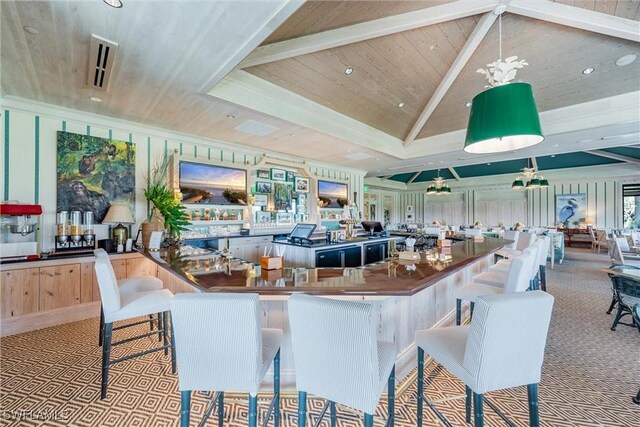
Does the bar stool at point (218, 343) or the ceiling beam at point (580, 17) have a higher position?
the ceiling beam at point (580, 17)

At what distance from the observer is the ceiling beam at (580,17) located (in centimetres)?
313

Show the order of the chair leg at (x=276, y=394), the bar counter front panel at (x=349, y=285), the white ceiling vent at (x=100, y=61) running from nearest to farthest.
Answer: the chair leg at (x=276, y=394) < the bar counter front panel at (x=349, y=285) < the white ceiling vent at (x=100, y=61)

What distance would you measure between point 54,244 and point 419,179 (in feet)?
48.2

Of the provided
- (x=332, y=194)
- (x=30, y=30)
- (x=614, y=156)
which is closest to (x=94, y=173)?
(x=30, y=30)

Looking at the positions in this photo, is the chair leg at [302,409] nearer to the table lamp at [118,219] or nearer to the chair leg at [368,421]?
the chair leg at [368,421]

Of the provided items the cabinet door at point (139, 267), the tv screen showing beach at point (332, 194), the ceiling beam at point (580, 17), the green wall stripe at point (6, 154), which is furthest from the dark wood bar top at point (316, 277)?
the tv screen showing beach at point (332, 194)

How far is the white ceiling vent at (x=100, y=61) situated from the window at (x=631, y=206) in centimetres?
1624

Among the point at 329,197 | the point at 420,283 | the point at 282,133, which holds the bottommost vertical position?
the point at 420,283

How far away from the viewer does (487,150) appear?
8.43ft

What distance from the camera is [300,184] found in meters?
7.16

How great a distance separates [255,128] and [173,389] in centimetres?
387

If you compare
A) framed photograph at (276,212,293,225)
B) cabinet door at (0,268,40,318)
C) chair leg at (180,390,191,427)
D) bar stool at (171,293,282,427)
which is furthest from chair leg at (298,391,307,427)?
framed photograph at (276,212,293,225)

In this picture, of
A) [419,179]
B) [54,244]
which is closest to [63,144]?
[54,244]

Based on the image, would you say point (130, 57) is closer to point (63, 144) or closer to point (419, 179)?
point (63, 144)
